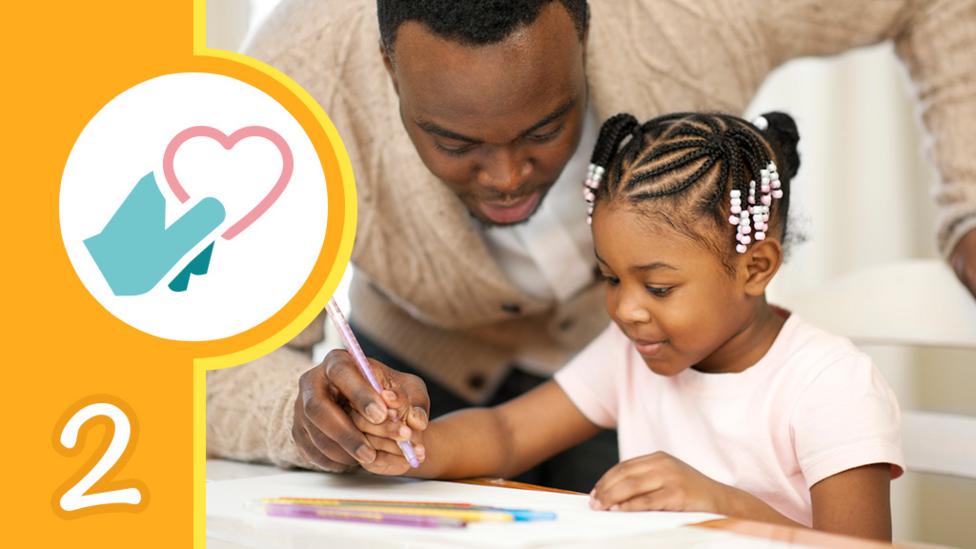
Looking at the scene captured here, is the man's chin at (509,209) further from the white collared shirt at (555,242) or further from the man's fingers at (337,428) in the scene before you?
the man's fingers at (337,428)

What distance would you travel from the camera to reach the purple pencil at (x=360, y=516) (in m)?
0.63

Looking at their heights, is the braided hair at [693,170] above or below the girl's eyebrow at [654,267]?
above

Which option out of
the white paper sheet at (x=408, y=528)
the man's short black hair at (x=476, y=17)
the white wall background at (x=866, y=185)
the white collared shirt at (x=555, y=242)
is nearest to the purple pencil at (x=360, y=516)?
the white paper sheet at (x=408, y=528)

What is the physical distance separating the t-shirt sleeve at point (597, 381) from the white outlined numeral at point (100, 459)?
59cm

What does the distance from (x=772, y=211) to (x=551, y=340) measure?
1.74ft

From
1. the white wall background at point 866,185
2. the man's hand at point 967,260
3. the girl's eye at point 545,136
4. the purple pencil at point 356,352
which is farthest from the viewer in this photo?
the white wall background at point 866,185

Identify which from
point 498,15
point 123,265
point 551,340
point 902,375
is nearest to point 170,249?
point 123,265

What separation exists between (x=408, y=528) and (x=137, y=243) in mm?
235

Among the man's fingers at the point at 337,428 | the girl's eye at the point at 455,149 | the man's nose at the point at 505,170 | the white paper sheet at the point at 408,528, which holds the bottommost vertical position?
the white paper sheet at the point at 408,528

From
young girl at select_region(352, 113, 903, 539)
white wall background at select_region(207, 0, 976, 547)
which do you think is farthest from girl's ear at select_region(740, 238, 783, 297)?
white wall background at select_region(207, 0, 976, 547)

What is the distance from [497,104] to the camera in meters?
0.82

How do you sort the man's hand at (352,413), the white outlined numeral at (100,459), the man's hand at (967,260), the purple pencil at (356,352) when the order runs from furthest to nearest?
the man's hand at (967,260) < the man's hand at (352,413) < the purple pencil at (356,352) < the white outlined numeral at (100,459)

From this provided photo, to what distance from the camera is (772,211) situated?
3.03ft

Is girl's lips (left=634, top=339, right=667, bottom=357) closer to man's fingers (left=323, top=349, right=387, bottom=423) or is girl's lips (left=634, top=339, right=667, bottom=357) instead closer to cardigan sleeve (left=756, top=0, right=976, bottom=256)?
man's fingers (left=323, top=349, right=387, bottom=423)
